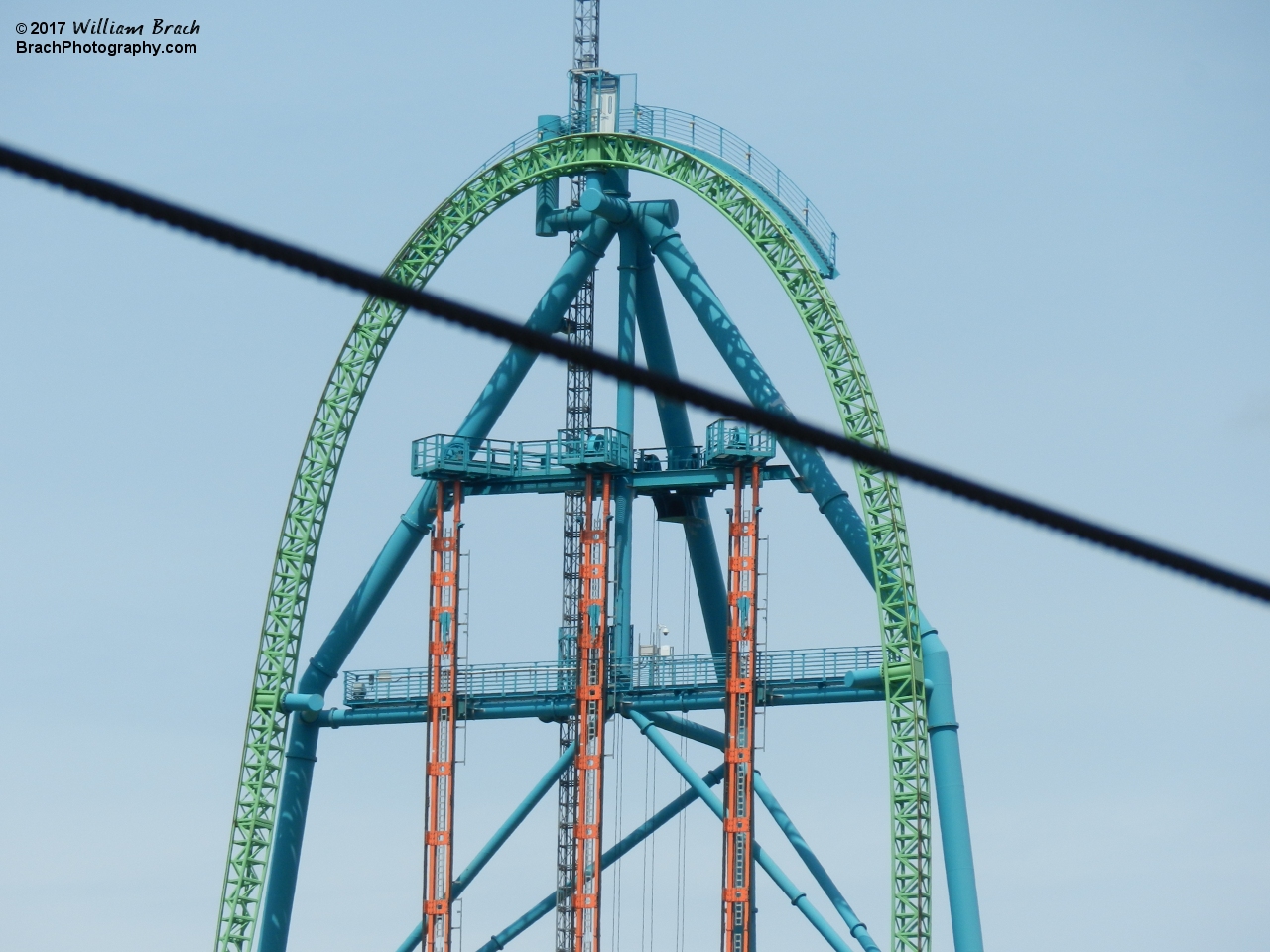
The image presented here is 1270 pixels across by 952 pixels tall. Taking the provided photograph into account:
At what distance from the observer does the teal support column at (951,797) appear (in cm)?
5328

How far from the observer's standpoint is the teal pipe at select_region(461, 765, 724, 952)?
5866cm

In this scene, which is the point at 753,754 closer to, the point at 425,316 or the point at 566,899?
the point at 566,899

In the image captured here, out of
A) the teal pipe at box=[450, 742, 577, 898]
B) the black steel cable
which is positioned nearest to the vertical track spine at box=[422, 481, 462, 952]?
the teal pipe at box=[450, 742, 577, 898]

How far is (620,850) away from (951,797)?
341 inches

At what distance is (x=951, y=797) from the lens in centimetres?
5394

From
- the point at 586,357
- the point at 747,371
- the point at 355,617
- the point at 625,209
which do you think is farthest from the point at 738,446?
the point at 586,357

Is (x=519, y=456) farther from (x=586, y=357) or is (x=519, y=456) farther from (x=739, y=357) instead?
(x=586, y=357)

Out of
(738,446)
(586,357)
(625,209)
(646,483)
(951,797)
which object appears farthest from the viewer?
(625,209)

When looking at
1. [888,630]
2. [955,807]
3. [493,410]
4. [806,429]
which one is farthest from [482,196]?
[806,429]

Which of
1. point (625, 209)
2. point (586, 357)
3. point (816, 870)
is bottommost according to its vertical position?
point (586, 357)

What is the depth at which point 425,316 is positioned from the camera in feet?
20.8

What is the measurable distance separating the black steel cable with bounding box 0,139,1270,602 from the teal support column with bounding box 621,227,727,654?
171 feet

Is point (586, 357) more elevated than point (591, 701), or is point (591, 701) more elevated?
point (591, 701)

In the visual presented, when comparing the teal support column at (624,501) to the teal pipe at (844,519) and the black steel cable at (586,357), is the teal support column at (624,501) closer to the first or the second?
the teal pipe at (844,519)
